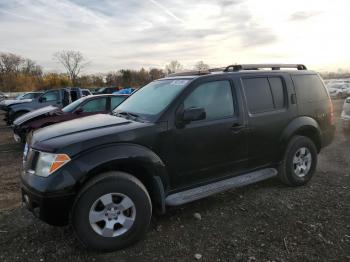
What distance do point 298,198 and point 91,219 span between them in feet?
9.85

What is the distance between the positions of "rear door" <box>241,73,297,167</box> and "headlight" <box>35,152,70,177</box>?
2466mm

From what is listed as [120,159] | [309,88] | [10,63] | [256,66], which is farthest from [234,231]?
[10,63]

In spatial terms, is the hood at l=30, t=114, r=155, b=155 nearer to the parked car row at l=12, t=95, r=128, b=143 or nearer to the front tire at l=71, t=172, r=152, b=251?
the front tire at l=71, t=172, r=152, b=251

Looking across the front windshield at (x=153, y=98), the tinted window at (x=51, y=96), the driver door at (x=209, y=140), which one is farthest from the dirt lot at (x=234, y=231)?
the tinted window at (x=51, y=96)

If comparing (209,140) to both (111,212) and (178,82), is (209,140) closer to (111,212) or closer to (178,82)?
(178,82)

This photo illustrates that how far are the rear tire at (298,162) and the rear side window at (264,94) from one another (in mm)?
675

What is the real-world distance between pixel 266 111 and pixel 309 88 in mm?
1123

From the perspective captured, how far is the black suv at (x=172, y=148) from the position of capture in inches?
124

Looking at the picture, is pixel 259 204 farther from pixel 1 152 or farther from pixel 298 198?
pixel 1 152

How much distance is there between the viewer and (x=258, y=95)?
452 cm

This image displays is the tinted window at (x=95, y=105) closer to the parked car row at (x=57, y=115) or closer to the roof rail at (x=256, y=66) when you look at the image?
the parked car row at (x=57, y=115)

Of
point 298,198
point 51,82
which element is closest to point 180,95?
point 298,198

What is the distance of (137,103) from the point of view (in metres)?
4.42

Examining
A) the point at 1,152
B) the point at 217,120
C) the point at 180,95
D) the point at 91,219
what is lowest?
the point at 1,152
